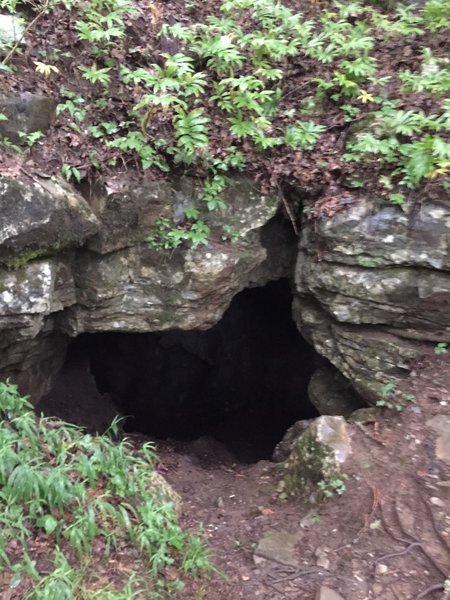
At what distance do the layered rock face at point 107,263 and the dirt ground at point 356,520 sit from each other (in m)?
1.72

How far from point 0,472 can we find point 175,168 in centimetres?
306

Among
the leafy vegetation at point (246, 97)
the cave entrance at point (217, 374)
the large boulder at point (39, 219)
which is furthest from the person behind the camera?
the cave entrance at point (217, 374)

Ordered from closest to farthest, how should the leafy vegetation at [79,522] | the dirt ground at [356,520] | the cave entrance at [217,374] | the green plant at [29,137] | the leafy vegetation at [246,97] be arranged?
the leafy vegetation at [79,522] → the dirt ground at [356,520] → the green plant at [29,137] → the leafy vegetation at [246,97] → the cave entrance at [217,374]

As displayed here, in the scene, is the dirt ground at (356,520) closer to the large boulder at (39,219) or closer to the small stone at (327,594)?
the small stone at (327,594)

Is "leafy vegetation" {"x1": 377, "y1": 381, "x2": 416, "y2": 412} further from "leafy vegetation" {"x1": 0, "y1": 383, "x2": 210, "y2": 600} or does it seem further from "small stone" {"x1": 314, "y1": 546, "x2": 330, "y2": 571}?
"leafy vegetation" {"x1": 0, "y1": 383, "x2": 210, "y2": 600}

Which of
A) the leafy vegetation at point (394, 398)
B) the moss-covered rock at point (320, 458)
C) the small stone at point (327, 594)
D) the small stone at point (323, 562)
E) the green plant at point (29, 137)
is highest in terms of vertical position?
the green plant at point (29, 137)

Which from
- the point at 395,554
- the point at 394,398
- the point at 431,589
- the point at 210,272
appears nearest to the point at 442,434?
the point at 394,398

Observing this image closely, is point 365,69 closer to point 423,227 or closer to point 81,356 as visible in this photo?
point 423,227

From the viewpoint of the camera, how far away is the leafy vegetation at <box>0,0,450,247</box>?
185 inches

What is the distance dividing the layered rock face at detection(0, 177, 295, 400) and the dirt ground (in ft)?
5.65

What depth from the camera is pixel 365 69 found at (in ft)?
16.8

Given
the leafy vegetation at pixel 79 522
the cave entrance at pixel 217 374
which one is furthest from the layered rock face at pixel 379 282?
the cave entrance at pixel 217 374

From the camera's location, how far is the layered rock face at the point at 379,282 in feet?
15.6

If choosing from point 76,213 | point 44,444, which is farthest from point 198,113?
point 44,444
